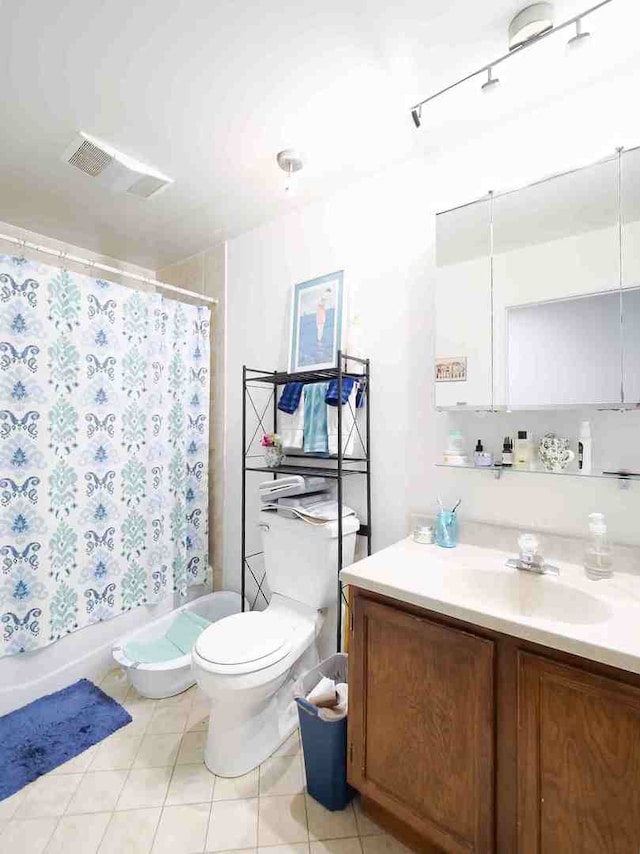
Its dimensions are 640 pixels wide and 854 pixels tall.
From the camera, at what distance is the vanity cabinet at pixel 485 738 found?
0.83m

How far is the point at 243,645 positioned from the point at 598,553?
1.20 metres

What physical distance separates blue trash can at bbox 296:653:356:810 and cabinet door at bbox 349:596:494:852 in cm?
5

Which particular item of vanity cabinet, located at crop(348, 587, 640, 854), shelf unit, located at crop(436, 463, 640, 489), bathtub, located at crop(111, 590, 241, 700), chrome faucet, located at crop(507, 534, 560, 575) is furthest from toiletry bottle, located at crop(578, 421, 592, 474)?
bathtub, located at crop(111, 590, 241, 700)

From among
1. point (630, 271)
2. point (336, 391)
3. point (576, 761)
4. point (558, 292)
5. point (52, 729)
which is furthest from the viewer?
point (336, 391)

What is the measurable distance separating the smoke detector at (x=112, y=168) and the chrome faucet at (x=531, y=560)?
2071 millimetres

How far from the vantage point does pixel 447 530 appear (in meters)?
1.47

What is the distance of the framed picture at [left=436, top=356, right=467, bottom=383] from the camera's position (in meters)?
1.48

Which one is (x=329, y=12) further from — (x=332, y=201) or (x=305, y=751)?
(x=305, y=751)

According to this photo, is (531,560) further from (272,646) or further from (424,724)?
(272,646)

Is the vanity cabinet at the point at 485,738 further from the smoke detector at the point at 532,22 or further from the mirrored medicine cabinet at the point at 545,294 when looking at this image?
the smoke detector at the point at 532,22

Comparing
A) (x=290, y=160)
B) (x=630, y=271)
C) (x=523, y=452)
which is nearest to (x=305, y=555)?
(x=523, y=452)

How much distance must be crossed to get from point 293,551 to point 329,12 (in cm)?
179

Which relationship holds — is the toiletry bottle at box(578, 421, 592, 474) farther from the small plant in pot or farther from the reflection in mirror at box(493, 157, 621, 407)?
the small plant in pot

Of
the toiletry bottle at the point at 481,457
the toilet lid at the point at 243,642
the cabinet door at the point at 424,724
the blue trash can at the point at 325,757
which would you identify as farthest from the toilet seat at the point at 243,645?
the toiletry bottle at the point at 481,457
